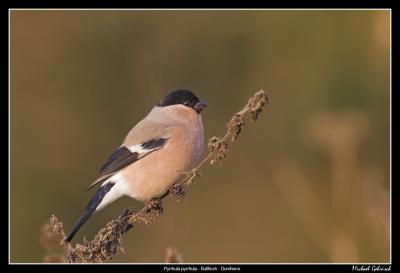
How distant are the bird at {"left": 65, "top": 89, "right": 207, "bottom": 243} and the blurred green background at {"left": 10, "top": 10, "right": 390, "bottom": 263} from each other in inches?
42.5

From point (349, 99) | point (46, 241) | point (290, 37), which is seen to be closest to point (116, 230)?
point (46, 241)

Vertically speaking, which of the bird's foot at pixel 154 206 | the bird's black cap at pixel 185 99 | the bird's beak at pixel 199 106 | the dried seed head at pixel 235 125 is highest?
the dried seed head at pixel 235 125

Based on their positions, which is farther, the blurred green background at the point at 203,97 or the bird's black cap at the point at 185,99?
the blurred green background at the point at 203,97

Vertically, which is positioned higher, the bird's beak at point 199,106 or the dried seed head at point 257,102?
the dried seed head at point 257,102

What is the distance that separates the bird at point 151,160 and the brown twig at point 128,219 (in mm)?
699

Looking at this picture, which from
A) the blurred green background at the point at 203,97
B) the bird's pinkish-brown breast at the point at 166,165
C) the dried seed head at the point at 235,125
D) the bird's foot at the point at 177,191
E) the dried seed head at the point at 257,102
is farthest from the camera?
the blurred green background at the point at 203,97

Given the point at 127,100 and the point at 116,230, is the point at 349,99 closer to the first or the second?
the point at 127,100

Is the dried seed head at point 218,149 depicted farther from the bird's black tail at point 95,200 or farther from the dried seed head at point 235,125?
the bird's black tail at point 95,200

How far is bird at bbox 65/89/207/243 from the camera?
4.45 metres

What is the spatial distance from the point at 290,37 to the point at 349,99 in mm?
2440

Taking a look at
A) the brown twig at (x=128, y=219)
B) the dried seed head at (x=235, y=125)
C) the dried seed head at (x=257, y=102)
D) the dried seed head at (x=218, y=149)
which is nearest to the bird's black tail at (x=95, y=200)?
the brown twig at (x=128, y=219)

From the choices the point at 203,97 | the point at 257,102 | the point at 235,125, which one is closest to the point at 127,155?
the point at 235,125

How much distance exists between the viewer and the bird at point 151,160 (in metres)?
4.45

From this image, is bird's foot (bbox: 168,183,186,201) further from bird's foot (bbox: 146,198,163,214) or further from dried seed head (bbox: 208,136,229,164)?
dried seed head (bbox: 208,136,229,164)
